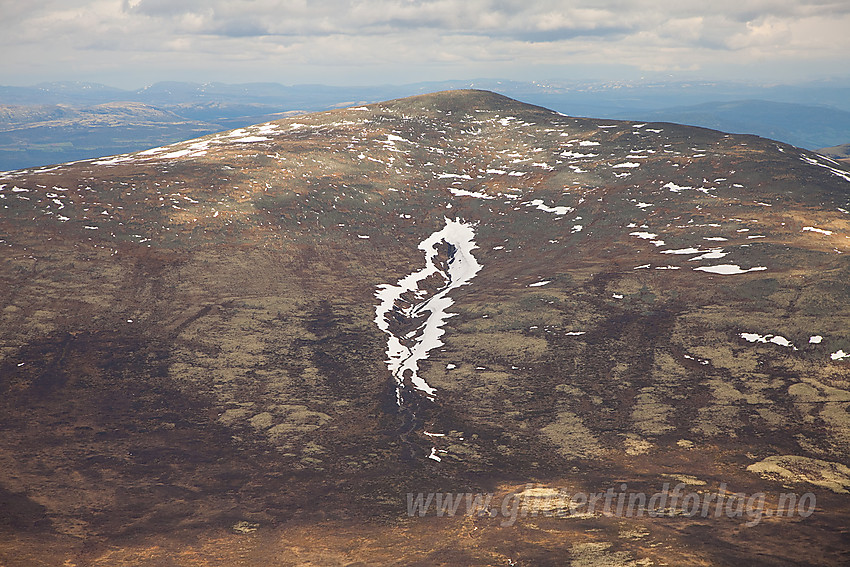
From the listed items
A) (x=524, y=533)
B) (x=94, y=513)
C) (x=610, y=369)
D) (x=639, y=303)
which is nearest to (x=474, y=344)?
(x=610, y=369)

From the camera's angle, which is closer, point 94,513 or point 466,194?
point 94,513

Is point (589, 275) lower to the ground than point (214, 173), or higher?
lower

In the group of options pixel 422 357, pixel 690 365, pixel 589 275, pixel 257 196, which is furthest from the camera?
pixel 257 196

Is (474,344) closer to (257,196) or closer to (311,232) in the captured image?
(311,232)

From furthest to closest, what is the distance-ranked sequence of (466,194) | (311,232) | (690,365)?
(466,194)
(311,232)
(690,365)

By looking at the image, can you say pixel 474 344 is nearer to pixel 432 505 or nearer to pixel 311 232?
pixel 432 505

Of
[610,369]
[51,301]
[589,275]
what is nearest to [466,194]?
[589,275]

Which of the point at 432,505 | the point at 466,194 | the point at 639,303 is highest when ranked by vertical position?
the point at 466,194
